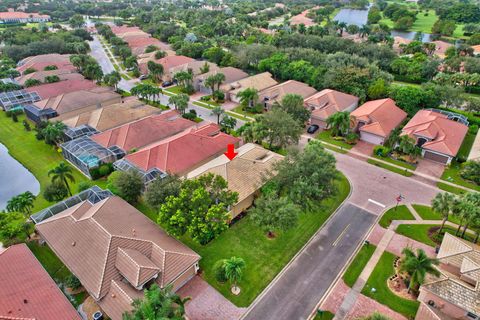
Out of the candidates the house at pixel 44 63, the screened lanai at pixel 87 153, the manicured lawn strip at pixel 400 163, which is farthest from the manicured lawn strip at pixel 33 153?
the manicured lawn strip at pixel 400 163

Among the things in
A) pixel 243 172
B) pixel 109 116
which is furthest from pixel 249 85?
pixel 243 172

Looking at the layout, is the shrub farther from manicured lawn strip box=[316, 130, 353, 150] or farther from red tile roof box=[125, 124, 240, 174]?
manicured lawn strip box=[316, 130, 353, 150]

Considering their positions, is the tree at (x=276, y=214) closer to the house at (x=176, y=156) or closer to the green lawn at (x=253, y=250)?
the green lawn at (x=253, y=250)

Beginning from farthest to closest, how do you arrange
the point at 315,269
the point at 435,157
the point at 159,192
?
the point at 435,157
the point at 159,192
the point at 315,269

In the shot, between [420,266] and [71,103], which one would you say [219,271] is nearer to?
[420,266]

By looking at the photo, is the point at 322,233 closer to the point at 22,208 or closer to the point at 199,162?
the point at 199,162

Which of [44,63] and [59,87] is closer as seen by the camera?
[59,87]

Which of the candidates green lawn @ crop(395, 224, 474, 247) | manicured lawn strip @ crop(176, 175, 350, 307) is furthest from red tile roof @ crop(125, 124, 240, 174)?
green lawn @ crop(395, 224, 474, 247)
